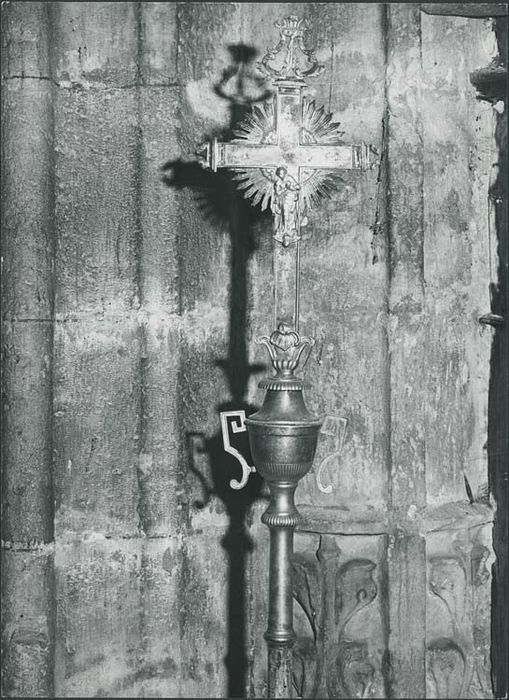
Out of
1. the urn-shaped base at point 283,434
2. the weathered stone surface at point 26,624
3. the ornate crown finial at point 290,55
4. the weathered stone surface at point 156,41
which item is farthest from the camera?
the weathered stone surface at point 156,41

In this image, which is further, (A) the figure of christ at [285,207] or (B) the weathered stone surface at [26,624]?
(B) the weathered stone surface at [26,624]

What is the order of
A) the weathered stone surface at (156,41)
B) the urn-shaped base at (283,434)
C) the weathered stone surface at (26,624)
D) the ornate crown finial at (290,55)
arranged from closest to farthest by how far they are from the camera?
the urn-shaped base at (283,434) → the ornate crown finial at (290,55) → the weathered stone surface at (26,624) → the weathered stone surface at (156,41)

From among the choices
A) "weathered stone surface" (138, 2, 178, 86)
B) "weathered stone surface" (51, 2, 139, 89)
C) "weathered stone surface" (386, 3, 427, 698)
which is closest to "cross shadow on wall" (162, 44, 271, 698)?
"weathered stone surface" (138, 2, 178, 86)

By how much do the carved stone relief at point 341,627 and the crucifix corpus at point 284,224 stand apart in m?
0.49

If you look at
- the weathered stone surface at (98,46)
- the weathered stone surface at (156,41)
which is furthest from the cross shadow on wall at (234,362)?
the weathered stone surface at (98,46)

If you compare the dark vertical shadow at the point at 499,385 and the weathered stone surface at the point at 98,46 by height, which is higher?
the weathered stone surface at the point at 98,46

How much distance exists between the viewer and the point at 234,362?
354 centimetres


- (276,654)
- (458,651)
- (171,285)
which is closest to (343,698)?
(458,651)

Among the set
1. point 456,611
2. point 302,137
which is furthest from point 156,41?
point 456,611

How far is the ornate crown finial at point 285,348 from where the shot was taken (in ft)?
9.47

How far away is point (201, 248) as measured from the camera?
353cm

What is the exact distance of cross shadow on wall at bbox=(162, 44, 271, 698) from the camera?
11.6ft

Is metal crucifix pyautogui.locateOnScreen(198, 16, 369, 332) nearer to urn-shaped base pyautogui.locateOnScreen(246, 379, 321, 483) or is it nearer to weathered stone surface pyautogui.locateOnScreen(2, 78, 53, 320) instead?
urn-shaped base pyautogui.locateOnScreen(246, 379, 321, 483)

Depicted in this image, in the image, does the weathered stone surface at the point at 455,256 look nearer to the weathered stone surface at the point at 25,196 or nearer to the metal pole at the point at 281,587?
the metal pole at the point at 281,587
